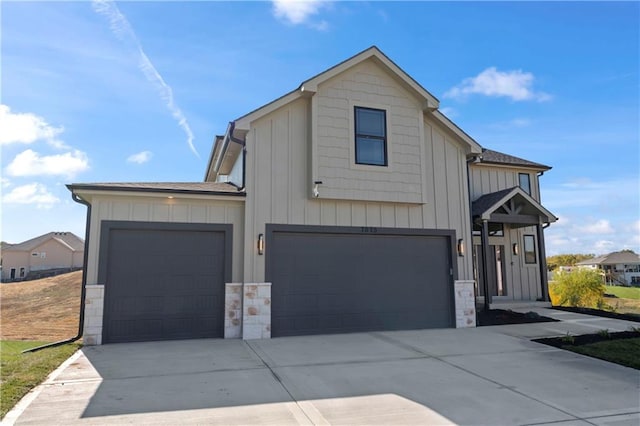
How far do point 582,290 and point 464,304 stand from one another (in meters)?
7.60

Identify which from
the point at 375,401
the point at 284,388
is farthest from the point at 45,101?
the point at 375,401

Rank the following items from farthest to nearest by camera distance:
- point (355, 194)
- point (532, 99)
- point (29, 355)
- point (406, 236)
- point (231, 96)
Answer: point (532, 99) < point (231, 96) < point (406, 236) < point (355, 194) < point (29, 355)

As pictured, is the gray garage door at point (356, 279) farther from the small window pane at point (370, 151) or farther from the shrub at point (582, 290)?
the shrub at point (582, 290)

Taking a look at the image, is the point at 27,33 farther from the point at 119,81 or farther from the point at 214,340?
the point at 214,340

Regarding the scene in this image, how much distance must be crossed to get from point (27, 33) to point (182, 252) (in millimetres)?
5744

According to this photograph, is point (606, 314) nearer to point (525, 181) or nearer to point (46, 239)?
point (525, 181)

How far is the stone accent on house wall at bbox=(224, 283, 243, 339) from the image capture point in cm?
856

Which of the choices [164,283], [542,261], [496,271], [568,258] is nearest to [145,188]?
[164,283]

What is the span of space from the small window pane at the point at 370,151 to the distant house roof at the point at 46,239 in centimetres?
4380

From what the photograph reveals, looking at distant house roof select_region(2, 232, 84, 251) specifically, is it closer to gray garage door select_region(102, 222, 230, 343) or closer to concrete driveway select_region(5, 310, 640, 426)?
gray garage door select_region(102, 222, 230, 343)

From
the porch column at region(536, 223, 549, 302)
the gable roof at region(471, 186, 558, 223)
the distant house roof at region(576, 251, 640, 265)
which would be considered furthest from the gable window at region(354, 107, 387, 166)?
the distant house roof at region(576, 251, 640, 265)

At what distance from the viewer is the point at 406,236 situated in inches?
397

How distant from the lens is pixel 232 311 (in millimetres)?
8594

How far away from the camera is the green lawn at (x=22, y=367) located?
4570 millimetres
